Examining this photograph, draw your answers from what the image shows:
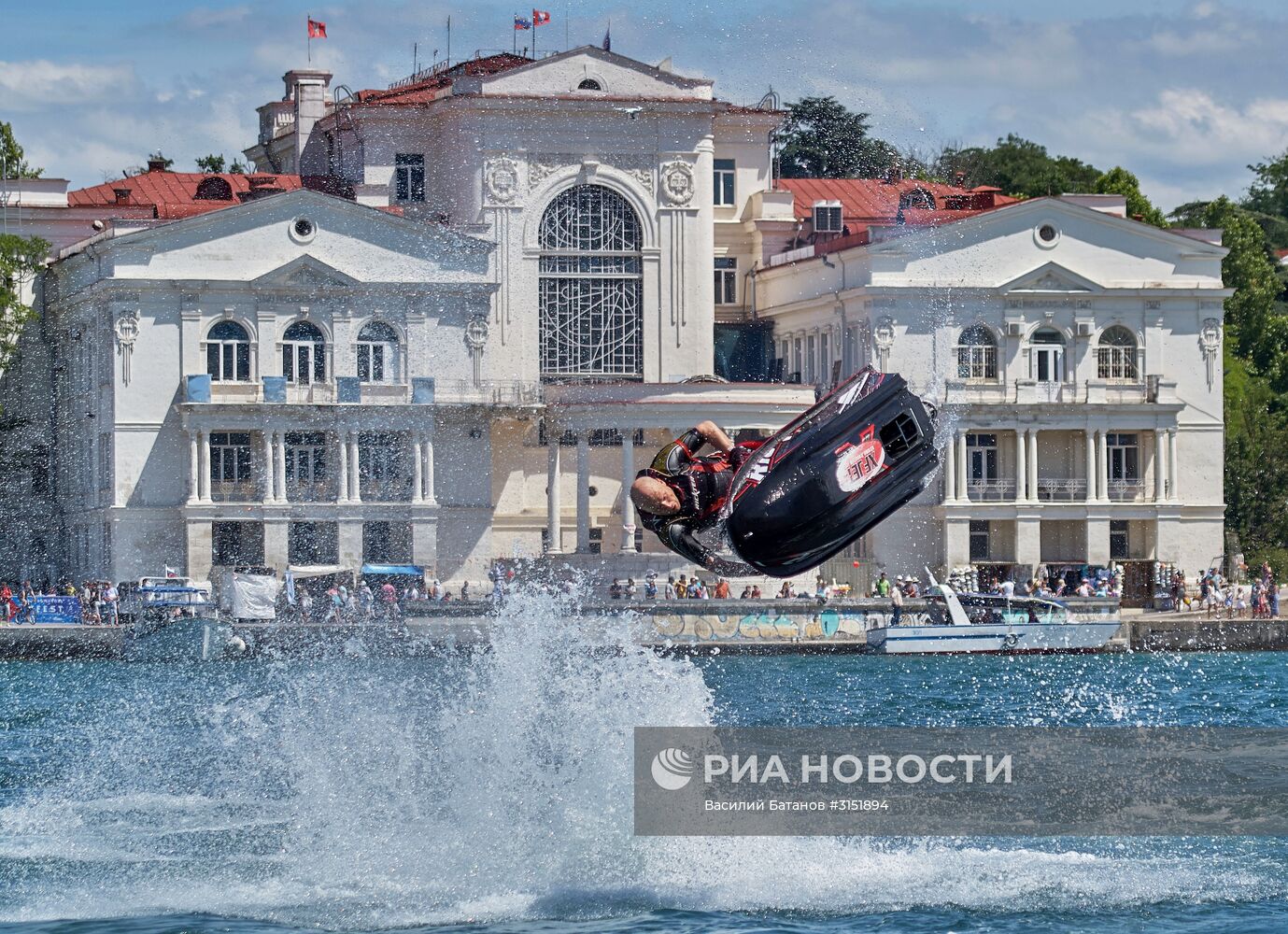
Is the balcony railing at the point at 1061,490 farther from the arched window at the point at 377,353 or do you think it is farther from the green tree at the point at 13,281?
the green tree at the point at 13,281

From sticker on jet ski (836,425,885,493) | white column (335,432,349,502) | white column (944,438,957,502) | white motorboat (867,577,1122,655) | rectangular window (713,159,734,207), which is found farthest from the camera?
rectangular window (713,159,734,207)

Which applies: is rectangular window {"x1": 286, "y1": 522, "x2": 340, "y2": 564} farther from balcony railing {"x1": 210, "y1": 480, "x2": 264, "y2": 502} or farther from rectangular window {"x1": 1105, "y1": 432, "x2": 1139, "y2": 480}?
rectangular window {"x1": 1105, "y1": 432, "x2": 1139, "y2": 480}

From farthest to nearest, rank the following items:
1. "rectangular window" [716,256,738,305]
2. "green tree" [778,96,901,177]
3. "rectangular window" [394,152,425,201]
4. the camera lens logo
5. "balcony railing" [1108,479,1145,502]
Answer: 1. "green tree" [778,96,901,177]
2. "rectangular window" [716,256,738,305]
3. "rectangular window" [394,152,425,201]
4. "balcony railing" [1108,479,1145,502]
5. the camera lens logo

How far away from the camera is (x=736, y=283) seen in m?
76.9

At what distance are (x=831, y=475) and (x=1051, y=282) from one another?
165 feet

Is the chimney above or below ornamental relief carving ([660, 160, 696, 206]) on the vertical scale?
above

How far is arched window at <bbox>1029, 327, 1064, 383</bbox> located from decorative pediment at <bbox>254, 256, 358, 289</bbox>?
19.3m

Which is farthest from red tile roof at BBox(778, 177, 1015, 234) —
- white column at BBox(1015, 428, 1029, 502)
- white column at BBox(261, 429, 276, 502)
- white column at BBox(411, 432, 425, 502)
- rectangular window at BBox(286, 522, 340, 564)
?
white column at BBox(261, 429, 276, 502)

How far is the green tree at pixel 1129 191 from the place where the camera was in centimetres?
8869

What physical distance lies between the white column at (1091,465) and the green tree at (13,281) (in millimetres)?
29836

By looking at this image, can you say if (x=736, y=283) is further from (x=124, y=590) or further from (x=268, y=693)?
(x=268, y=693)

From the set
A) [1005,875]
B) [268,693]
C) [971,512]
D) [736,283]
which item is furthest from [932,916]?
[736,283]

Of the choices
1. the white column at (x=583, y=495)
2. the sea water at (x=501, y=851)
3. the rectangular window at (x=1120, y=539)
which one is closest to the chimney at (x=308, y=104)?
the white column at (x=583, y=495)

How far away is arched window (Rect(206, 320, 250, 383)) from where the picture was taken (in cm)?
6725
